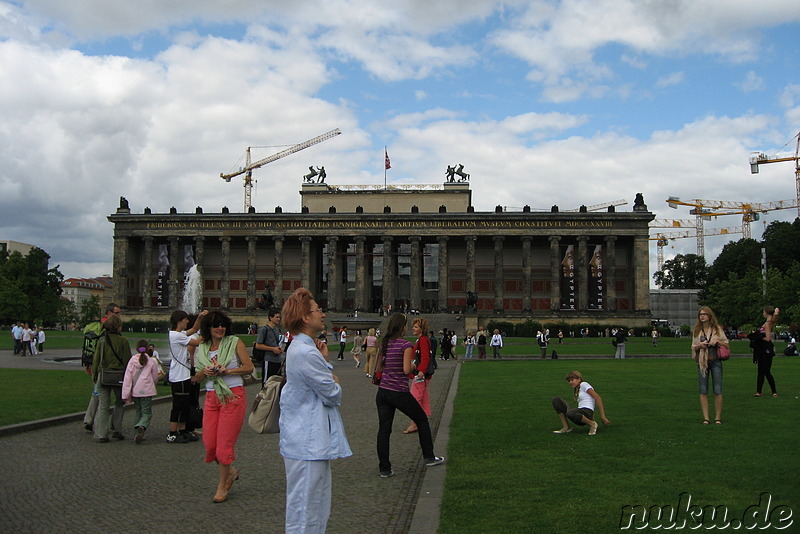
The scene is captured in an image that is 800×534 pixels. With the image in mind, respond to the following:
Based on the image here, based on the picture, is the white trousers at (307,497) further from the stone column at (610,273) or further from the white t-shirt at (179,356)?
the stone column at (610,273)

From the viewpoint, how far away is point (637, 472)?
9.68 metres

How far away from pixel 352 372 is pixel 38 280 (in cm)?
7390

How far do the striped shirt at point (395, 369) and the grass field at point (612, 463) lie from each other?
1.35m

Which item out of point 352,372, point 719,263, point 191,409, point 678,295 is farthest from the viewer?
point 678,295

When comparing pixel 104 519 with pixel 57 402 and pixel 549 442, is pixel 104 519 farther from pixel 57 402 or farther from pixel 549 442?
pixel 57 402

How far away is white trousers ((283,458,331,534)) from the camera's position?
19.5 feet

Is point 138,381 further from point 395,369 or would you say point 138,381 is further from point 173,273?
point 173,273

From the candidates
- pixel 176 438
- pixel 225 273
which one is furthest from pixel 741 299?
pixel 176 438

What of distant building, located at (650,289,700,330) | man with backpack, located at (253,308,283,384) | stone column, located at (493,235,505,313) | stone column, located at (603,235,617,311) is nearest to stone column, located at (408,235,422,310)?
stone column, located at (493,235,505,313)

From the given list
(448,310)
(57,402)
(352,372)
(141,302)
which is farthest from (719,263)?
(57,402)

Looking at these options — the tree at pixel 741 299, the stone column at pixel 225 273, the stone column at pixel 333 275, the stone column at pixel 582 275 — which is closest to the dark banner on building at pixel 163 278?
the stone column at pixel 225 273

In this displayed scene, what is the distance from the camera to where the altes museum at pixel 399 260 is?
88.6m

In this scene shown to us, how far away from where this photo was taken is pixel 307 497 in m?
5.94

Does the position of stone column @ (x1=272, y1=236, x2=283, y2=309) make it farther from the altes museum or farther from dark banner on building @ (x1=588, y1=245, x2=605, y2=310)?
dark banner on building @ (x1=588, y1=245, x2=605, y2=310)
